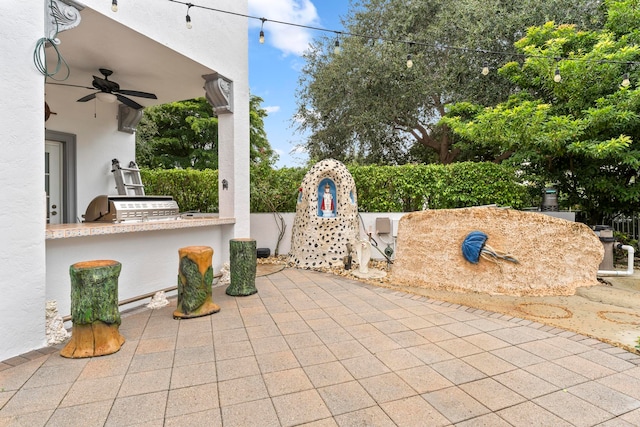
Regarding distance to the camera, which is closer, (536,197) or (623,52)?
(623,52)

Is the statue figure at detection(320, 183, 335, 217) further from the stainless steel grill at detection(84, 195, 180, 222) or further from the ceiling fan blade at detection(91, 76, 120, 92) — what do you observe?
the ceiling fan blade at detection(91, 76, 120, 92)

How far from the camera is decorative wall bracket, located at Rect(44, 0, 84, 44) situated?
2.92 metres

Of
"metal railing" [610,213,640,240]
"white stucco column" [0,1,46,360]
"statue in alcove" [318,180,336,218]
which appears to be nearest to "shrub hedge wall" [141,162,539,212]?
"statue in alcove" [318,180,336,218]

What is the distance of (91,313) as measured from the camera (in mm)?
2723

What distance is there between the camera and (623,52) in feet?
18.5

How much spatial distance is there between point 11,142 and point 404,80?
8.82 m

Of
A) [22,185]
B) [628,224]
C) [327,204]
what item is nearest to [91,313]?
[22,185]

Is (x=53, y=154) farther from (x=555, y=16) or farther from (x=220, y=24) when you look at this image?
(x=555, y=16)

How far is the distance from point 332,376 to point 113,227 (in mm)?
2857

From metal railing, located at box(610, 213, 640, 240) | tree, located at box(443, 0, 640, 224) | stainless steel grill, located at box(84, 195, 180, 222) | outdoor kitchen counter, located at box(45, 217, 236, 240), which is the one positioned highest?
tree, located at box(443, 0, 640, 224)

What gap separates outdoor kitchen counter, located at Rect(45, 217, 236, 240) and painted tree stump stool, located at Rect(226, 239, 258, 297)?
0.70 meters

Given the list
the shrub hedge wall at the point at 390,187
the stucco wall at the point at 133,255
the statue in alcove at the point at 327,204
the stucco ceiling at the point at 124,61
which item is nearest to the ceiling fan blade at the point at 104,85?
the stucco ceiling at the point at 124,61

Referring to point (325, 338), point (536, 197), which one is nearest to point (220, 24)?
point (325, 338)

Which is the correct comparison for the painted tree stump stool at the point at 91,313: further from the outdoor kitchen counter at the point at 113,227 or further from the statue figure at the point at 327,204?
the statue figure at the point at 327,204
